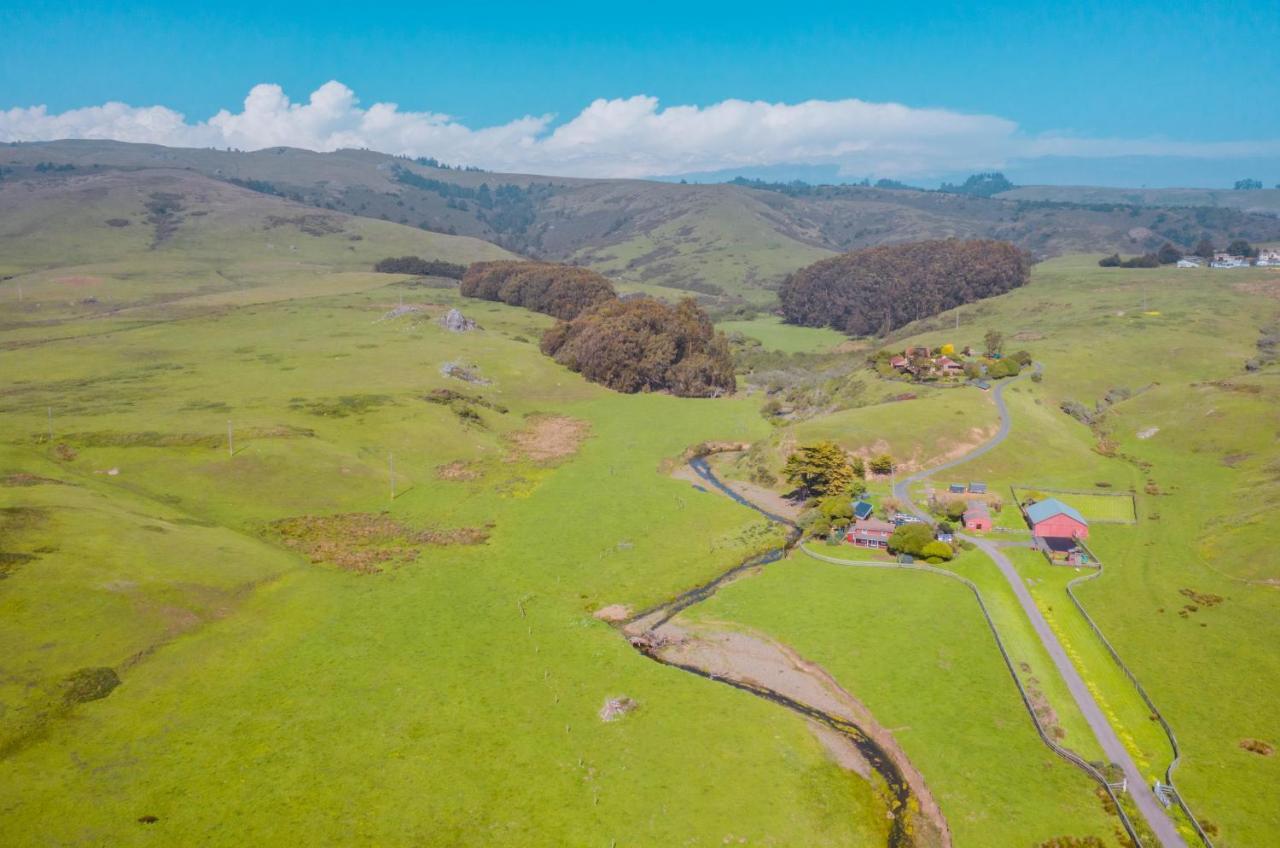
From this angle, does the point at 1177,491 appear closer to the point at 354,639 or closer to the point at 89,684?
the point at 354,639

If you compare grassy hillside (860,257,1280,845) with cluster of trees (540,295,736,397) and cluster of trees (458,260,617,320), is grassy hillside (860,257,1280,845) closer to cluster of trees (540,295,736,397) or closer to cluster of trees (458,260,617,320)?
cluster of trees (540,295,736,397)

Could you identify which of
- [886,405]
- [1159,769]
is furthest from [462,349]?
[1159,769]

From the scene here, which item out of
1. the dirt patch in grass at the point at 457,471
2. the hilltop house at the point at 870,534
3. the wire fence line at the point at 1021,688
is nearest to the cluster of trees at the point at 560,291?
the dirt patch in grass at the point at 457,471

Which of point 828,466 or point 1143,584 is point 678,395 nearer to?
point 828,466

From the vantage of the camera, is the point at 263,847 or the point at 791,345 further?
the point at 791,345

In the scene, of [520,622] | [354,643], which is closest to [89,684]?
Result: [354,643]

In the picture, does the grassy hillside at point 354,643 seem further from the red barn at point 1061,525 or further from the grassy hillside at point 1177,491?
the red barn at point 1061,525

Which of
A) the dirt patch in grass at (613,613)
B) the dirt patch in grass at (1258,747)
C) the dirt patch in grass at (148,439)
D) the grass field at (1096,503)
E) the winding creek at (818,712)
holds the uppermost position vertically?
the dirt patch in grass at (148,439)
